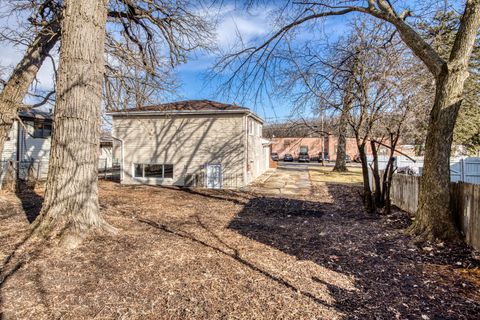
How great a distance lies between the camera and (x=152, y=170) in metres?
16.5

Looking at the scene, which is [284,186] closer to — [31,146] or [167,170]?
[167,170]

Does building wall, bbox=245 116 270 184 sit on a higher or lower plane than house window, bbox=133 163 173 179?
higher

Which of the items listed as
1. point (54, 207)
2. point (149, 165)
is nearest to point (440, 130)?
point (54, 207)

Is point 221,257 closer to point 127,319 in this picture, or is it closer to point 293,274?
point 293,274

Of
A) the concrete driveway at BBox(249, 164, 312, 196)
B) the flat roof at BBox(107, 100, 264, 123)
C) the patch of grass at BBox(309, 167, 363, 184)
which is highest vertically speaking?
the flat roof at BBox(107, 100, 264, 123)

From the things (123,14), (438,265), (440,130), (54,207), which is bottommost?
(438,265)

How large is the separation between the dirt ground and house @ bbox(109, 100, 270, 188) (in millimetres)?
8363

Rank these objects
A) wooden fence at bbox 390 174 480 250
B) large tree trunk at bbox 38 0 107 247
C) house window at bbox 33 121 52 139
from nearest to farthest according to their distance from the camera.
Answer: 1. wooden fence at bbox 390 174 480 250
2. large tree trunk at bbox 38 0 107 247
3. house window at bbox 33 121 52 139

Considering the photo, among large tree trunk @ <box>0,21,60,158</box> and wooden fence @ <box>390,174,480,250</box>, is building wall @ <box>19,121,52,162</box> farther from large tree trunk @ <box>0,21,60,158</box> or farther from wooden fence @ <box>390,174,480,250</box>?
wooden fence @ <box>390,174,480,250</box>

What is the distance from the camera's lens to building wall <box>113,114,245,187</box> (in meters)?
15.4

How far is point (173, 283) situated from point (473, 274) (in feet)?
13.2

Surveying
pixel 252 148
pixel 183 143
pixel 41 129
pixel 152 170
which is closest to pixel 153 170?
pixel 152 170

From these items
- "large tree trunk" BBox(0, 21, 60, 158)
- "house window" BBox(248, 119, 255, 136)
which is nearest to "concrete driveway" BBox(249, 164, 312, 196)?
"house window" BBox(248, 119, 255, 136)

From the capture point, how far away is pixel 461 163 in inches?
557
